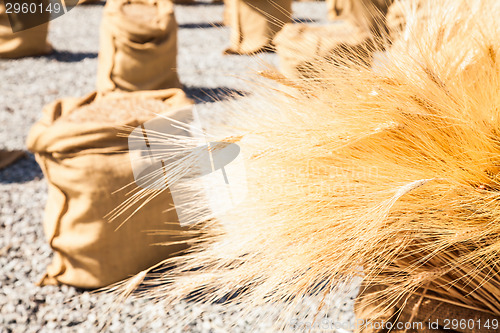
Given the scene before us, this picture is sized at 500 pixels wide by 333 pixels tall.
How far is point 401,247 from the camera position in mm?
502

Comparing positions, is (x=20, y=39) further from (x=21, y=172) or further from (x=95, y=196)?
(x=95, y=196)

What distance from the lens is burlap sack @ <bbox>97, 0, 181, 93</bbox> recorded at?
2707 millimetres

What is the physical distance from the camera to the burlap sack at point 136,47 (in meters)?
2.71

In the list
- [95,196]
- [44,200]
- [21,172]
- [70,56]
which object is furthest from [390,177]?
[70,56]

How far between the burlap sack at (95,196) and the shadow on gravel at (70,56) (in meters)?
2.57

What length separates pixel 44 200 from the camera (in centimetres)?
204

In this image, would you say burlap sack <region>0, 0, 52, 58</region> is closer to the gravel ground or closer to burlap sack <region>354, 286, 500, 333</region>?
the gravel ground

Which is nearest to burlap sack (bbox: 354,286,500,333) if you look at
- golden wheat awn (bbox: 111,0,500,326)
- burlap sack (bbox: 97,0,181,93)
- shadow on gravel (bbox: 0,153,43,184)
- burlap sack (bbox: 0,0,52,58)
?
golden wheat awn (bbox: 111,0,500,326)

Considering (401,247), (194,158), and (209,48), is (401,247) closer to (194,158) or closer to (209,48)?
(194,158)

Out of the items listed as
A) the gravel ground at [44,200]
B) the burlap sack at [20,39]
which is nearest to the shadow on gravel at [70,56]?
the gravel ground at [44,200]

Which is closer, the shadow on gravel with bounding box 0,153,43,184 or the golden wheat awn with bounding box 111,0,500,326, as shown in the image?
the golden wheat awn with bounding box 111,0,500,326

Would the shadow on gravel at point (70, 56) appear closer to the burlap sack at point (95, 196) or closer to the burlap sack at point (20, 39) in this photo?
the burlap sack at point (20, 39)

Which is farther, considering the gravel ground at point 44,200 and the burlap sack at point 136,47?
the burlap sack at point 136,47

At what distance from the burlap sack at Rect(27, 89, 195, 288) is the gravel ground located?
107 millimetres
